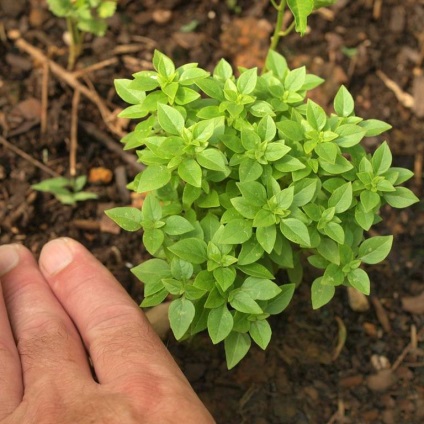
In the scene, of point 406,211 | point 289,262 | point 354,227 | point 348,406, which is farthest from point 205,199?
point 406,211

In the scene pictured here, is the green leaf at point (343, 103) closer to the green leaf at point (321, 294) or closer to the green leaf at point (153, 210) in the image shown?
the green leaf at point (321, 294)

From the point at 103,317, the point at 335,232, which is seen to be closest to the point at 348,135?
the point at 335,232

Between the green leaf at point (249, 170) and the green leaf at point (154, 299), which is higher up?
the green leaf at point (249, 170)

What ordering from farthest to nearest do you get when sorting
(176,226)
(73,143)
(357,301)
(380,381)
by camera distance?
(73,143), (357,301), (380,381), (176,226)

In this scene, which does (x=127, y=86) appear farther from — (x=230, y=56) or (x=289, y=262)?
(x=230, y=56)

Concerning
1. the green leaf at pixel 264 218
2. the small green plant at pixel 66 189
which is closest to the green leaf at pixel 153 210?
the green leaf at pixel 264 218

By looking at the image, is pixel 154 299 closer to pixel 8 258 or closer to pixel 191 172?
pixel 191 172

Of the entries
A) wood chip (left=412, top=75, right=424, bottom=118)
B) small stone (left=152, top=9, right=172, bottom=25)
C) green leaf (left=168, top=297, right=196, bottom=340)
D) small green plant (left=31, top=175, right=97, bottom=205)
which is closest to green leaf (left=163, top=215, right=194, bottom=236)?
green leaf (left=168, top=297, right=196, bottom=340)
